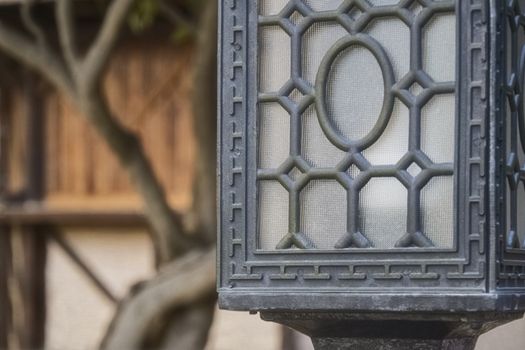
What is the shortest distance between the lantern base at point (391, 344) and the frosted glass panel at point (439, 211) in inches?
10.5

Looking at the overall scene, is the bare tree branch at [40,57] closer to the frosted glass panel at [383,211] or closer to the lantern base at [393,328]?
the lantern base at [393,328]

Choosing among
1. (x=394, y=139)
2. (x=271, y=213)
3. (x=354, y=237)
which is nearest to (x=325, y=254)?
(x=354, y=237)

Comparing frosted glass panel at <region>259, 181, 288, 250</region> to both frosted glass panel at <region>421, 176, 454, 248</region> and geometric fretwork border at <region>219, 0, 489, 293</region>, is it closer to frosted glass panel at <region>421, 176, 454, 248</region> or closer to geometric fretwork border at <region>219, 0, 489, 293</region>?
geometric fretwork border at <region>219, 0, 489, 293</region>

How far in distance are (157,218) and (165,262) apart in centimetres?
34

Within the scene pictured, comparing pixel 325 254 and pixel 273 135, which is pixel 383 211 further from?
pixel 273 135

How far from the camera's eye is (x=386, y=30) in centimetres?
293

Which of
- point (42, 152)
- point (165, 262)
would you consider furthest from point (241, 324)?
point (42, 152)

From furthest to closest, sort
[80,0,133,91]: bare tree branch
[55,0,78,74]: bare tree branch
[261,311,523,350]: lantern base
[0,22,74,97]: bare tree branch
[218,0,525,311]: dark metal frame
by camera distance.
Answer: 1. [0,22,74,97]: bare tree branch
2. [55,0,78,74]: bare tree branch
3. [80,0,133,91]: bare tree branch
4. [261,311,523,350]: lantern base
5. [218,0,525,311]: dark metal frame

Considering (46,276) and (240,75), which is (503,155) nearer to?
(240,75)

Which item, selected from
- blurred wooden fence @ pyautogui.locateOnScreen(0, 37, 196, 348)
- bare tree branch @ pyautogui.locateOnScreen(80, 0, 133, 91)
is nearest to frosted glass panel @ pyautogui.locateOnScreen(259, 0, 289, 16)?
bare tree branch @ pyautogui.locateOnScreen(80, 0, 133, 91)

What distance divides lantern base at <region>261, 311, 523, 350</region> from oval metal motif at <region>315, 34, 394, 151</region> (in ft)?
1.30

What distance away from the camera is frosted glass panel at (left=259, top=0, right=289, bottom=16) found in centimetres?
306

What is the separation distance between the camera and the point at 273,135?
305 cm

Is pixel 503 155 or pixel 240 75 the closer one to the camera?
pixel 503 155
